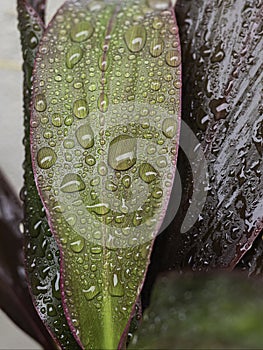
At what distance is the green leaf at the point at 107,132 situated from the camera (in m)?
0.33

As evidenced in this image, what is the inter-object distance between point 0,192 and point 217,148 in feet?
0.63

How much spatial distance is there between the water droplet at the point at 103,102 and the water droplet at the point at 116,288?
0.10 meters

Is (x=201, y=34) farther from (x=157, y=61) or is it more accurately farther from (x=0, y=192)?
(x=0, y=192)

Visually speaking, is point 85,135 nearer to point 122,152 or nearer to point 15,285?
point 122,152

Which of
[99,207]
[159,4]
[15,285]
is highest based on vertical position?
[159,4]

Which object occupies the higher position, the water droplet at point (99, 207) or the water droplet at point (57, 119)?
the water droplet at point (57, 119)

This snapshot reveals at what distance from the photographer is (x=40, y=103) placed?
0.35 meters

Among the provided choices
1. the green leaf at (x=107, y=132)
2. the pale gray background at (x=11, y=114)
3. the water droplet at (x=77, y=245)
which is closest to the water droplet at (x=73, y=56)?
the green leaf at (x=107, y=132)

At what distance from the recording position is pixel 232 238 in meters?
0.39

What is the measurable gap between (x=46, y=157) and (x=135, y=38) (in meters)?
0.09

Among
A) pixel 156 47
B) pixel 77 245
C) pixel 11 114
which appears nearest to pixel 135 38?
pixel 156 47

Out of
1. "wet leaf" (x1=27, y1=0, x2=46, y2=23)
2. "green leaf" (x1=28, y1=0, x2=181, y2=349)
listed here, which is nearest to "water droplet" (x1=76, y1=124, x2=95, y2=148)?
"green leaf" (x1=28, y1=0, x2=181, y2=349)

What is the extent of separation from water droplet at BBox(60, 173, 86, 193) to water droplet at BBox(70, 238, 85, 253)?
3cm

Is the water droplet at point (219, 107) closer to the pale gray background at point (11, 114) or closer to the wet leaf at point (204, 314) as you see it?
the wet leaf at point (204, 314)
